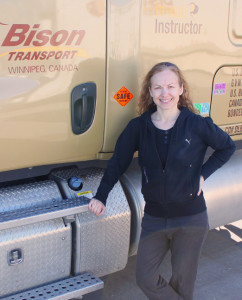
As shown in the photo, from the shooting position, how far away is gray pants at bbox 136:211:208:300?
89.5 inches

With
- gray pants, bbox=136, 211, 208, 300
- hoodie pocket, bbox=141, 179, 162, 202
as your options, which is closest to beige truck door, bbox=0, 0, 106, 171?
hoodie pocket, bbox=141, 179, 162, 202

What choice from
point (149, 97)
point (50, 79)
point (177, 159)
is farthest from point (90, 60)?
point (177, 159)

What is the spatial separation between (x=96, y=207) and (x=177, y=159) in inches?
20.6

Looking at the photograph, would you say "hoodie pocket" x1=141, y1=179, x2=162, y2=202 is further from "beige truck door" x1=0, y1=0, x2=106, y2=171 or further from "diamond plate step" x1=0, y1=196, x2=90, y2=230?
"beige truck door" x1=0, y1=0, x2=106, y2=171

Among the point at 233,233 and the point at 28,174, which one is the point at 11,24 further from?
the point at 233,233

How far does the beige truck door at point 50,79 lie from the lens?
6.94ft

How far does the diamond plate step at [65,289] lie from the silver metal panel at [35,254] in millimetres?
53

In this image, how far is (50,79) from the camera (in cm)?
225

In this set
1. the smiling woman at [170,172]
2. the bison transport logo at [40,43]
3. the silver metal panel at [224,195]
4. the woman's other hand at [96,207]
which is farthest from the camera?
the silver metal panel at [224,195]

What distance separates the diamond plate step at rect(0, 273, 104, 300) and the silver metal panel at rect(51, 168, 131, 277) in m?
0.11

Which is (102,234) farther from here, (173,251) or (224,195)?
(224,195)

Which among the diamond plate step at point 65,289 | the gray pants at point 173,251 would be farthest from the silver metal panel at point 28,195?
the gray pants at point 173,251

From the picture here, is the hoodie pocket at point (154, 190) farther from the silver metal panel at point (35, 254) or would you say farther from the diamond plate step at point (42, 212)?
the silver metal panel at point (35, 254)

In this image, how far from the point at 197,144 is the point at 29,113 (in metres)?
0.89
